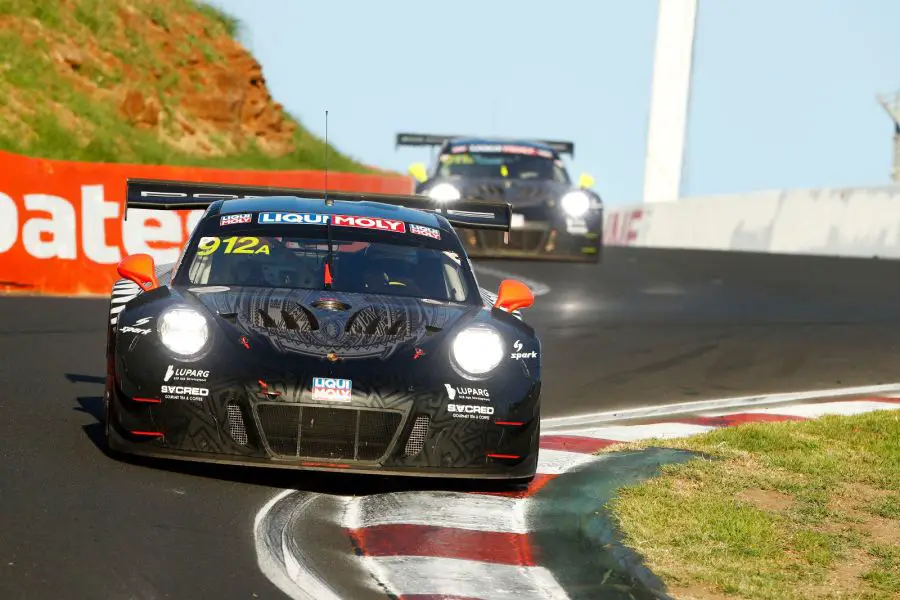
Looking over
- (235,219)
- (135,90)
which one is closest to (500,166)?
(235,219)

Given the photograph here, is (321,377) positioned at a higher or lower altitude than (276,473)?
higher

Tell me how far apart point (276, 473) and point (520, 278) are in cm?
1214

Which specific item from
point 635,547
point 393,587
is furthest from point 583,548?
point 393,587

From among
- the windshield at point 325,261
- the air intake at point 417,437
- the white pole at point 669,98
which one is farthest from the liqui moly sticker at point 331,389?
the white pole at point 669,98

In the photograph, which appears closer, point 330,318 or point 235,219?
point 330,318

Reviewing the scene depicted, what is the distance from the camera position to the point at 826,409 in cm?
1005

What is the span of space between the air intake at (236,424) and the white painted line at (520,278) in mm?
10676

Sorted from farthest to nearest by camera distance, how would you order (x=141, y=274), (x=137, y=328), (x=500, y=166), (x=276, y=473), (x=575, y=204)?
(x=500, y=166)
(x=575, y=204)
(x=141, y=274)
(x=276, y=473)
(x=137, y=328)

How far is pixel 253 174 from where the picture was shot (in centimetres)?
1808

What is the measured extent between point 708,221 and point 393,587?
81.5ft

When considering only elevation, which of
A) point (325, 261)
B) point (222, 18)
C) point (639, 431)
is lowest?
point (639, 431)

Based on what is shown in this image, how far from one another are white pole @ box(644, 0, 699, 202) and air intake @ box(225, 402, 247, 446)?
30.9 meters

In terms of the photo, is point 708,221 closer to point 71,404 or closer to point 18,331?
point 18,331

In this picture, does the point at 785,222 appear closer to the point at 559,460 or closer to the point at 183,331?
the point at 559,460
